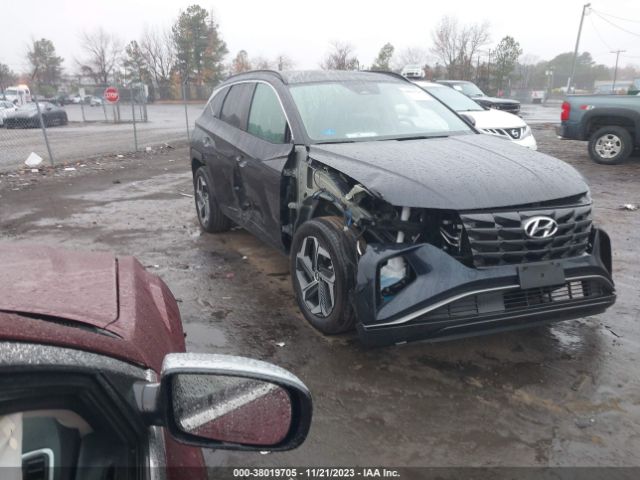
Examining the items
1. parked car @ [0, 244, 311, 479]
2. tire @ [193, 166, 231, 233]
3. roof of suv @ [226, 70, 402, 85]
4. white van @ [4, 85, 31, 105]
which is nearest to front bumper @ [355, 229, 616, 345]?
parked car @ [0, 244, 311, 479]

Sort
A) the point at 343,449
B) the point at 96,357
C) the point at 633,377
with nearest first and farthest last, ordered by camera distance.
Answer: the point at 96,357
the point at 343,449
the point at 633,377

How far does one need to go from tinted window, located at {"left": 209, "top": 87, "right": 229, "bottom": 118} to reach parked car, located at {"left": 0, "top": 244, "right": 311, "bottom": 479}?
4.64 m

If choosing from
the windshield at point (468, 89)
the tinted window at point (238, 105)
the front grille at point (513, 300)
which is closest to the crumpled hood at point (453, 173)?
the front grille at point (513, 300)

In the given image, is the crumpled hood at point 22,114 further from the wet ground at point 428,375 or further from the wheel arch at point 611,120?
the wheel arch at point 611,120

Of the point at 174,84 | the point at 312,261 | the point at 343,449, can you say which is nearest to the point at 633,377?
the point at 343,449

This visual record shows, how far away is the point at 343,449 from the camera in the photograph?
102 inches

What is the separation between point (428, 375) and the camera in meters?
3.20

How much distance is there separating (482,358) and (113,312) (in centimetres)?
259

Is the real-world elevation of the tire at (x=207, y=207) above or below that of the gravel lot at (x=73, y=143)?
above

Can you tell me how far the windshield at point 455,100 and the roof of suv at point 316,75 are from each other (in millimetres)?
4922

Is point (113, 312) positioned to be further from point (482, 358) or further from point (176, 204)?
point (176, 204)

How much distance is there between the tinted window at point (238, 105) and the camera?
5023 millimetres

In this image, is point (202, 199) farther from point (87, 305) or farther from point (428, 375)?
point (87, 305)

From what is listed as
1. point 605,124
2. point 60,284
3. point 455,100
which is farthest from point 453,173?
point 605,124
